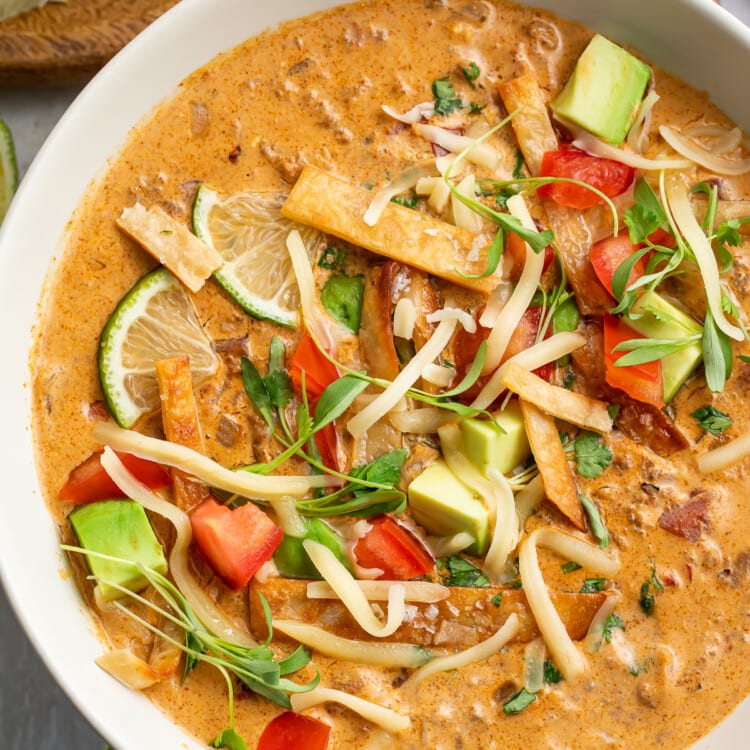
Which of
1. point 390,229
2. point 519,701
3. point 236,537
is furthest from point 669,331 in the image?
point 236,537

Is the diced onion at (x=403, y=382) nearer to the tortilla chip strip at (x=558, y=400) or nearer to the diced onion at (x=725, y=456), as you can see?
the tortilla chip strip at (x=558, y=400)

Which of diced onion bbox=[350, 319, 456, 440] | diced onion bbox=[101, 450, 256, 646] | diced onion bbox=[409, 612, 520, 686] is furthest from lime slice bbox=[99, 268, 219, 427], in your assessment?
diced onion bbox=[409, 612, 520, 686]

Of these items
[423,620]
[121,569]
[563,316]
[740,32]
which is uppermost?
[740,32]

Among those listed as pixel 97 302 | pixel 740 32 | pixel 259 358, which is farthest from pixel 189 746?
pixel 740 32

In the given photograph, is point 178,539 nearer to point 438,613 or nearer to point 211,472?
point 211,472

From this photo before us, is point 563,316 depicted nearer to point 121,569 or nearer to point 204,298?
point 204,298

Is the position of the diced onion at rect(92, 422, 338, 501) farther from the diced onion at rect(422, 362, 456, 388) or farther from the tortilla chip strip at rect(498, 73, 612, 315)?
the tortilla chip strip at rect(498, 73, 612, 315)

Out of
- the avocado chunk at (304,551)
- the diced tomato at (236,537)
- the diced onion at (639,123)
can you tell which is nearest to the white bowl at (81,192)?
the diced onion at (639,123)

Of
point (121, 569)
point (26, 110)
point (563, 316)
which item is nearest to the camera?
point (121, 569)
